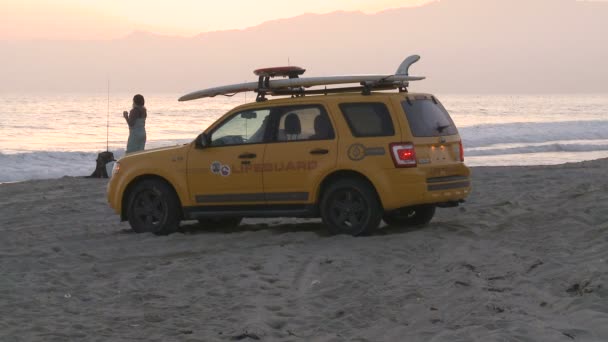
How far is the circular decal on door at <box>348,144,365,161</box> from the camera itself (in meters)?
10.9

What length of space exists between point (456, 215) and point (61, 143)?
34.4 m

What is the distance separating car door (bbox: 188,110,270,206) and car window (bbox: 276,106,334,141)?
0.21 metres

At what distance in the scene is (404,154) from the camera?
10.7 metres

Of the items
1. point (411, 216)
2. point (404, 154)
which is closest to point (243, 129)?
point (404, 154)

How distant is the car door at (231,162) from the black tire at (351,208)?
2.75 ft

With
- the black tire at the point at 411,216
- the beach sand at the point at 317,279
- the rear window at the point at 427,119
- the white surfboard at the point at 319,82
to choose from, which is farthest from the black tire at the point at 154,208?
the rear window at the point at 427,119

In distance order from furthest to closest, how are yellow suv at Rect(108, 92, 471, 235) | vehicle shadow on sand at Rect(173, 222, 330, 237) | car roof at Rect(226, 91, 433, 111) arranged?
1. vehicle shadow on sand at Rect(173, 222, 330, 237)
2. car roof at Rect(226, 91, 433, 111)
3. yellow suv at Rect(108, 92, 471, 235)

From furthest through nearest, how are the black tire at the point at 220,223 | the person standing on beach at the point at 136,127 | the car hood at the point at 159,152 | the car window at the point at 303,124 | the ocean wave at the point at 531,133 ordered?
the ocean wave at the point at 531,133
the person standing on beach at the point at 136,127
the black tire at the point at 220,223
the car hood at the point at 159,152
the car window at the point at 303,124

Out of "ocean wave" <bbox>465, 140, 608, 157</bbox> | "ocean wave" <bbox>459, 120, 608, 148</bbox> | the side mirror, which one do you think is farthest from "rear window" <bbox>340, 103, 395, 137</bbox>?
"ocean wave" <bbox>459, 120, 608, 148</bbox>

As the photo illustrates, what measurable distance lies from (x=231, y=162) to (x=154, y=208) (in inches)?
50.0

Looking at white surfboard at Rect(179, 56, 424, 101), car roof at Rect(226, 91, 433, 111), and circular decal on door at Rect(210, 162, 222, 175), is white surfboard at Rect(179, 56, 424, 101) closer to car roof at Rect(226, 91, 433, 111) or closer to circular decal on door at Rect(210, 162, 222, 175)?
car roof at Rect(226, 91, 433, 111)

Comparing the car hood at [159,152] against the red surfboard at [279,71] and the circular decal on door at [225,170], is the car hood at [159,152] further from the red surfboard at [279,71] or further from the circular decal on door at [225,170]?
the red surfboard at [279,71]

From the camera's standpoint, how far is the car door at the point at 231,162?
1145 centimetres

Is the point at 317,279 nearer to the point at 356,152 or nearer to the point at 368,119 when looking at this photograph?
the point at 356,152
